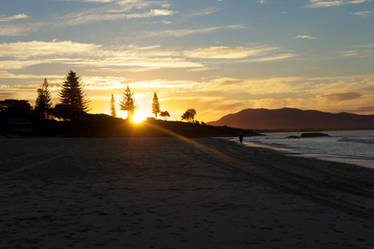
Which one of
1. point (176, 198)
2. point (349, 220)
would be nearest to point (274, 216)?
point (349, 220)

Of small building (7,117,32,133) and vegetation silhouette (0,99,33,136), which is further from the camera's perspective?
small building (7,117,32,133)

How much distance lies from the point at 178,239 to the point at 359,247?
2870 mm

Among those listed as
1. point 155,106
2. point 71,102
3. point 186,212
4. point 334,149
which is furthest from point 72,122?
point 186,212

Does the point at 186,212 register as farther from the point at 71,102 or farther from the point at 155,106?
the point at 155,106

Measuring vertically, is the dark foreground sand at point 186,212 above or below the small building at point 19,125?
below

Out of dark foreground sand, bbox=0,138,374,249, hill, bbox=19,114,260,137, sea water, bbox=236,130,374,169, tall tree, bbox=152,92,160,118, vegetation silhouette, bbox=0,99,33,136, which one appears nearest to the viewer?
dark foreground sand, bbox=0,138,374,249

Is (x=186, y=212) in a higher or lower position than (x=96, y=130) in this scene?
lower

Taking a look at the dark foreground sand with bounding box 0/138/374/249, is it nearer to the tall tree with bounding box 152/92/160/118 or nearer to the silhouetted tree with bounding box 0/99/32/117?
the silhouetted tree with bounding box 0/99/32/117

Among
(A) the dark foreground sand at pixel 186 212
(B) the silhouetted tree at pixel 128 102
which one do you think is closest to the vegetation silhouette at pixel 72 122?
(B) the silhouetted tree at pixel 128 102

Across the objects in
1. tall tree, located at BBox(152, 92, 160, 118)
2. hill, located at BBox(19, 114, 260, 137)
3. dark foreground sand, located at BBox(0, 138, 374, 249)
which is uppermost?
tall tree, located at BBox(152, 92, 160, 118)

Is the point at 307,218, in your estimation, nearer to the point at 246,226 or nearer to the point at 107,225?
the point at 246,226

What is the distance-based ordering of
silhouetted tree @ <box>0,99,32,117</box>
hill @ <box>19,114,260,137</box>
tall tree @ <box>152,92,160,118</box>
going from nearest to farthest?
hill @ <box>19,114,260,137</box> → silhouetted tree @ <box>0,99,32,117</box> → tall tree @ <box>152,92,160,118</box>

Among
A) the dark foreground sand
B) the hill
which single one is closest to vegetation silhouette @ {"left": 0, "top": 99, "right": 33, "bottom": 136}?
the hill

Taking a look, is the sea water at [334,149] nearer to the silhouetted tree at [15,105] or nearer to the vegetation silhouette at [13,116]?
the vegetation silhouette at [13,116]
